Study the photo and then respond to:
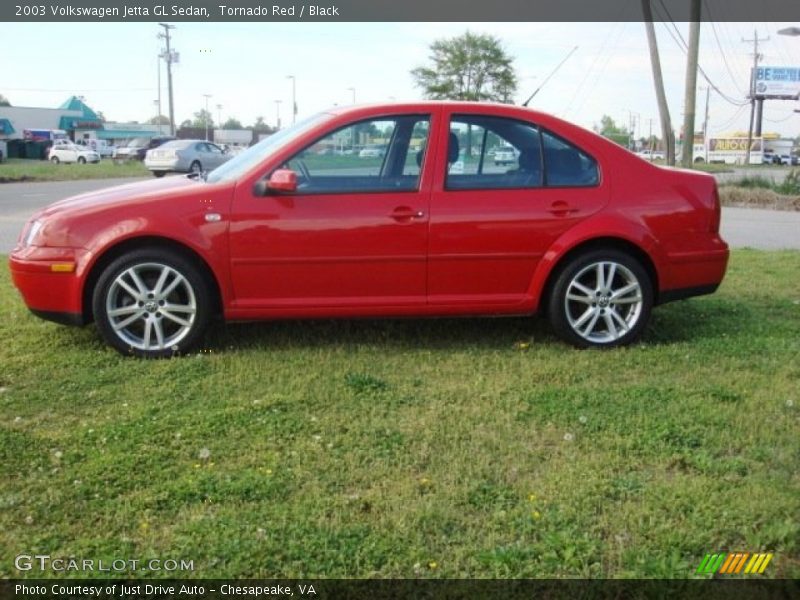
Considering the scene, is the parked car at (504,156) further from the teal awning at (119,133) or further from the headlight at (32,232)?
the teal awning at (119,133)

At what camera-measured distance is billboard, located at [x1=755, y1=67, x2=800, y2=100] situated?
7656cm

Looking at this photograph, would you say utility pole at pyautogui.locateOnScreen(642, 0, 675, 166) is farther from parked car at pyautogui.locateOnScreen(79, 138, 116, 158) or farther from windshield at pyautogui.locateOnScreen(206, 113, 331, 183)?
parked car at pyautogui.locateOnScreen(79, 138, 116, 158)

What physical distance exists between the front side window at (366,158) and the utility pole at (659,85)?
18.0 m

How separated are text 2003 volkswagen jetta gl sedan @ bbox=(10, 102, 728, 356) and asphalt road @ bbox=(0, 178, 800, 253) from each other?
5185 millimetres

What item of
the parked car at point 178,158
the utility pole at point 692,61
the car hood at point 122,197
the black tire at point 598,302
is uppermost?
the utility pole at point 692,61

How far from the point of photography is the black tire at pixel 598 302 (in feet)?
17.3

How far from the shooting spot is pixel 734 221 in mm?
14820

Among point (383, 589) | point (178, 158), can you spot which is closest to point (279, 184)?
point (383, 589)

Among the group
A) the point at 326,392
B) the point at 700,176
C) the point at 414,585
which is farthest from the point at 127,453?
the point at 700,176

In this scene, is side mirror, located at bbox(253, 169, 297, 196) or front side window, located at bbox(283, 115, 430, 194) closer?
side mirror, located at bbox(253, 169, 297, 196)

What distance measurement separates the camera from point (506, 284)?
17.1 ft

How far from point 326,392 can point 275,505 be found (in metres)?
1.28

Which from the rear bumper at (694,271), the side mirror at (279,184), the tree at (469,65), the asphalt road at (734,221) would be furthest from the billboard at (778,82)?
the side mirror at (279,184)

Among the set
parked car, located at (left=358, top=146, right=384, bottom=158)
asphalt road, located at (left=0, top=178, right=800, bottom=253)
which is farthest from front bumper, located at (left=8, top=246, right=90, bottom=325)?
asphalt road, located at (left=0, top=178, right=800, bottom=253)
